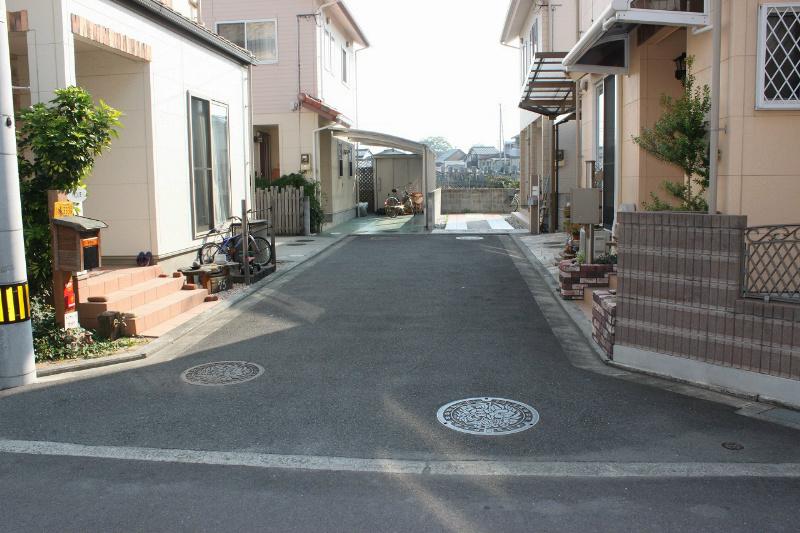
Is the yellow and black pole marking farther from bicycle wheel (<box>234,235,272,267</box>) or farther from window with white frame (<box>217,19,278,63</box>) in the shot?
window with white frame (<box>217,19,278,63</box>)

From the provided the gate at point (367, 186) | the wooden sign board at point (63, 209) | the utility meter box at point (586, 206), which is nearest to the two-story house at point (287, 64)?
the gate at point (367, 186)

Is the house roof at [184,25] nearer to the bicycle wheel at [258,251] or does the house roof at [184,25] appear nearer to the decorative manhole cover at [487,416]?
the bicycle wheel at [258,251]

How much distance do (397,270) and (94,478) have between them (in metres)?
9.11

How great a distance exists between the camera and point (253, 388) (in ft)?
20.8

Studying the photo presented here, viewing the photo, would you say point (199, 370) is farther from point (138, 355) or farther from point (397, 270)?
point (397, 270)

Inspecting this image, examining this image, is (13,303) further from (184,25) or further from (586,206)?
(586,206)

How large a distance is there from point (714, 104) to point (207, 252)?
8.08 meters

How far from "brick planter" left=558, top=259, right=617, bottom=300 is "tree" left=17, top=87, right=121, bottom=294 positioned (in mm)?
6247

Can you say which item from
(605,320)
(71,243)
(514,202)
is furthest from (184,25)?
(514,202)

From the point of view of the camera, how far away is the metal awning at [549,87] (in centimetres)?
1345

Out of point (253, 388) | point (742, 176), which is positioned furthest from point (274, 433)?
point (742, 176)

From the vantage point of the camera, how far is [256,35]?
21359 mm

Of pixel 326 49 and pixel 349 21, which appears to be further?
pixel 349 21

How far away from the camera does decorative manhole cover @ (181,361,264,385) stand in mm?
6559
